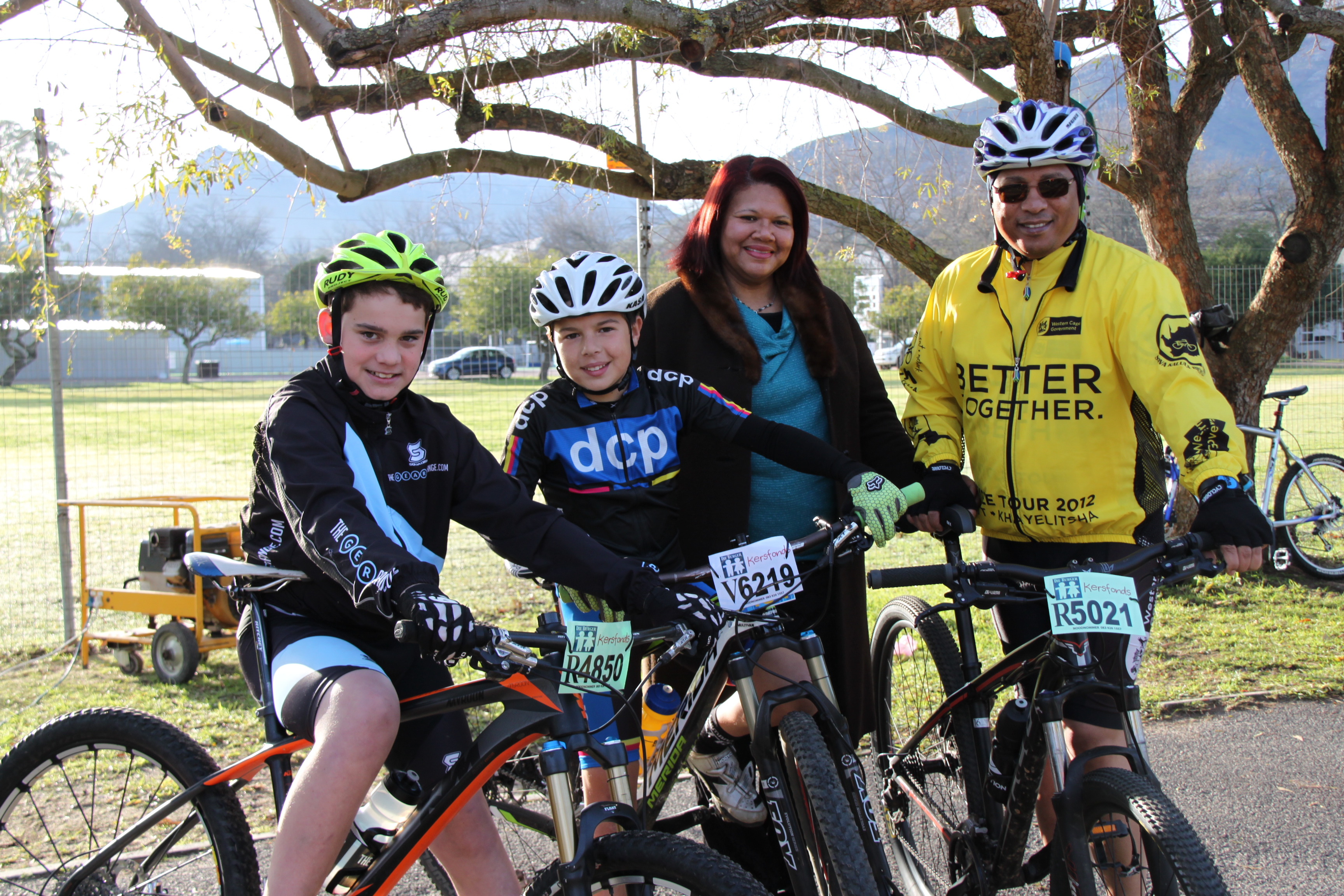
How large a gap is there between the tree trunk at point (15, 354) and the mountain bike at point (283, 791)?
20.9ft

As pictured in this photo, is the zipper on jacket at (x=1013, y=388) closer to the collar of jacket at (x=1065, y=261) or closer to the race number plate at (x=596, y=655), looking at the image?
the collar of jacket at (x=1065, y=261)

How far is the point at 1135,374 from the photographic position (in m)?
2.71

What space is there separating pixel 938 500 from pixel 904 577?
54 centimetres

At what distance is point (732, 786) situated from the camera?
2.96 m

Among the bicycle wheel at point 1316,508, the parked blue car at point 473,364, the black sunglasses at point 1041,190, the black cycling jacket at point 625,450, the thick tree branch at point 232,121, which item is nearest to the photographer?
the black sunglasses at point 1041,190

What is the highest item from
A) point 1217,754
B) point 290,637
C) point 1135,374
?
point 1135,374

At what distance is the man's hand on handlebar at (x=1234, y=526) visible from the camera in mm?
2330

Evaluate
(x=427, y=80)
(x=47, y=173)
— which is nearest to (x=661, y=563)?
(x=427, y=80)

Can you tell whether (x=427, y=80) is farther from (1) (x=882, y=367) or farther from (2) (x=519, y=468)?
(1) (x=882, y=367)

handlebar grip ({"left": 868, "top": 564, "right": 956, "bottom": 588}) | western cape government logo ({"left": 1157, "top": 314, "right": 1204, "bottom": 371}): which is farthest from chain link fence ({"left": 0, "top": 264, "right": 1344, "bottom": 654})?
western cape government logo ({"left": 1157, "top": 314, "right": 1204, "bottom": 371})

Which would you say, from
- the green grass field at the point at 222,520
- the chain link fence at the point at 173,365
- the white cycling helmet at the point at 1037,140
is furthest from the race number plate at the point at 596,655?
the chain link fence at the point at 173,365

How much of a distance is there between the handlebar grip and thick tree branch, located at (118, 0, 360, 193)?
4.02 m

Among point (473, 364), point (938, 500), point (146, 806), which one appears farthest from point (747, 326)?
point (473, 364)

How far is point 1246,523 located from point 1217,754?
97.2 inches
